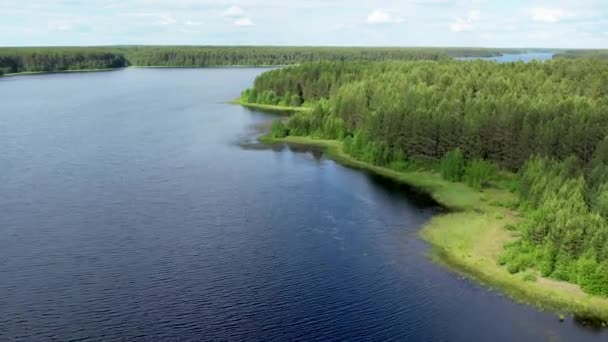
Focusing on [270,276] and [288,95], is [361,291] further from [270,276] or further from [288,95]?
[288,95]

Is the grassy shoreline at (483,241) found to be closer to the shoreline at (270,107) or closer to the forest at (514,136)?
the forest at (514,136)

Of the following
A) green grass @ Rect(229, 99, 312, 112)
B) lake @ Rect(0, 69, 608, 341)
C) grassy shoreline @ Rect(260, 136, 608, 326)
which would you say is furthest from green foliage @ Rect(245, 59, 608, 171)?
green grass @ Rect(229, 99, 312, 112)

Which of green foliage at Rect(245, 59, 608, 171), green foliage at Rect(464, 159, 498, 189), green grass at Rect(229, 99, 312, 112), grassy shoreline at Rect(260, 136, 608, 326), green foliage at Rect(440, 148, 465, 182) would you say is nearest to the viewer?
grassy shoreline at Rect(260, 136, 608, 326)

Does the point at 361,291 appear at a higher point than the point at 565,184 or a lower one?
lower

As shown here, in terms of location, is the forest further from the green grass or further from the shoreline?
the shoreline

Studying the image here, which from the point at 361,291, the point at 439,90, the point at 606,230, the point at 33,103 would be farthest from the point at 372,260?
the point at 33,103

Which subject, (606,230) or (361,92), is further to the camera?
(361,92)

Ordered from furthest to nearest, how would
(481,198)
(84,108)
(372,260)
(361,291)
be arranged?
(84,108)
(481,198)
(372,260)
(361,291)
